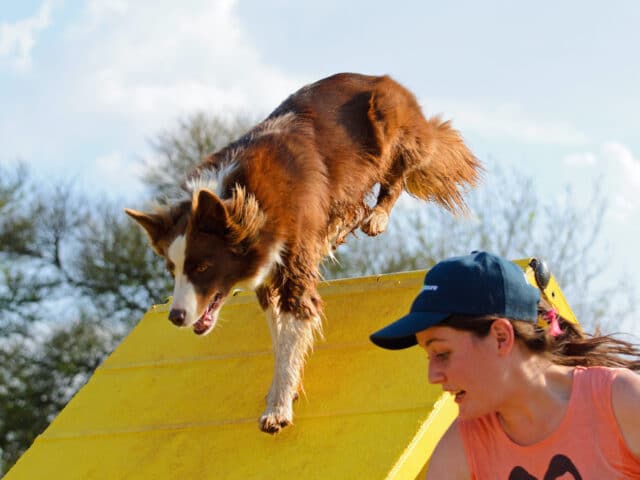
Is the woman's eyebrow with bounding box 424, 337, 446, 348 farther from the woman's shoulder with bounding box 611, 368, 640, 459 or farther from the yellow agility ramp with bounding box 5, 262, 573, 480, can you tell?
the yellow agility ramp with bounding box 5, 262, 573, 480

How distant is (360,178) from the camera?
5055mm

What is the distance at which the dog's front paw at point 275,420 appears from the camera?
3.83 m

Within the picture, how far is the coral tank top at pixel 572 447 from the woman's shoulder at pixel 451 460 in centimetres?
2

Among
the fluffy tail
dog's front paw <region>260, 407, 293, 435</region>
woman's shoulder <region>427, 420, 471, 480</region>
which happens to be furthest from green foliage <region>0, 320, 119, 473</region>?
woman's shoulder <region>427, 420, 471, 480</region>

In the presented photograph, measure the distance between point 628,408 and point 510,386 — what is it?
27 centimetres

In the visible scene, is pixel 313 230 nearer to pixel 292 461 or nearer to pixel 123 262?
pixel 292 461

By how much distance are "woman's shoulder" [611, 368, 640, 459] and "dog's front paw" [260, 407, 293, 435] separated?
6.27 ft

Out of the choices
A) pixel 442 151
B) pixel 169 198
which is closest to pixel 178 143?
pixel 442 151

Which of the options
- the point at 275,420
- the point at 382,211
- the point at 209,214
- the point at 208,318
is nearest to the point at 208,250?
the point at 209,214

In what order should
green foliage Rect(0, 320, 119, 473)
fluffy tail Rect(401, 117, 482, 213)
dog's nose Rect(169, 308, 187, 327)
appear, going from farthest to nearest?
green foliage Rect(0, 320, 119, 473) < fluffy tail Rect(401, 117, 482, 213) < dog's nose Rect(169, 308, 187, 327)

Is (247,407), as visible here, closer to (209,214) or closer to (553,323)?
(209,214)

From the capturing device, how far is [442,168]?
587 centimetres

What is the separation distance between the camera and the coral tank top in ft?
6.99

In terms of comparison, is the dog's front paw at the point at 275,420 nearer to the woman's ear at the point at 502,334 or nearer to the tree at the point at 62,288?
the woman's ear at the point at 502,334
